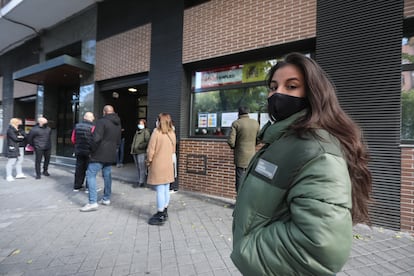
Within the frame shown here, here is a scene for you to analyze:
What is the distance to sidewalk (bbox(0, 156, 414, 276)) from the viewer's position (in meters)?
2.67

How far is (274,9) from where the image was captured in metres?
4.91

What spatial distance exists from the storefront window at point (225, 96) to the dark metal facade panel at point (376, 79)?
1512 millimetres

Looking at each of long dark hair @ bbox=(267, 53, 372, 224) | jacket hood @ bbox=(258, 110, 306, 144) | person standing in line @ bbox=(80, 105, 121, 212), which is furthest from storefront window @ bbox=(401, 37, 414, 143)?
person standing in line @ bbox=(80, 105, 121, 212)

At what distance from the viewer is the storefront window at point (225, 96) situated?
5.38 m

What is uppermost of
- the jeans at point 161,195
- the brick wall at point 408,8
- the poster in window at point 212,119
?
the brick wall at point 408,8

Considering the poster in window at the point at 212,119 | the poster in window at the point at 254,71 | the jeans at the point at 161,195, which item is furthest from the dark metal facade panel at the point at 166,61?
the jeans at the point at 161,195

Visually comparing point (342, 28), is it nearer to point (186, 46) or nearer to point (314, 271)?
point (186, 46)

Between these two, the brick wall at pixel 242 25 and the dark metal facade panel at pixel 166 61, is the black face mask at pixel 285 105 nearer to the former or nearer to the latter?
the brick wall at pixel 242 25

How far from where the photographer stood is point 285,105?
1150mm

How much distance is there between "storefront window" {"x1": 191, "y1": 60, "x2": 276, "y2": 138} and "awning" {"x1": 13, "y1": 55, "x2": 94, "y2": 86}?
169 inches

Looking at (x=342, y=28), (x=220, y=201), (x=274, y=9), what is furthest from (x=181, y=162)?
(x=342, y=28)

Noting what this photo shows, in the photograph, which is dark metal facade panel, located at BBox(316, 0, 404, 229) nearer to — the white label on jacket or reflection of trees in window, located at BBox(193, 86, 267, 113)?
reflection of trees in window, located at BBox(193, 86, 267, 113)

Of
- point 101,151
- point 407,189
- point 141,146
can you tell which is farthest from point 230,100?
point 407,189

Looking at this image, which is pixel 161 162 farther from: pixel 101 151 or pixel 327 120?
pixel 327 120
